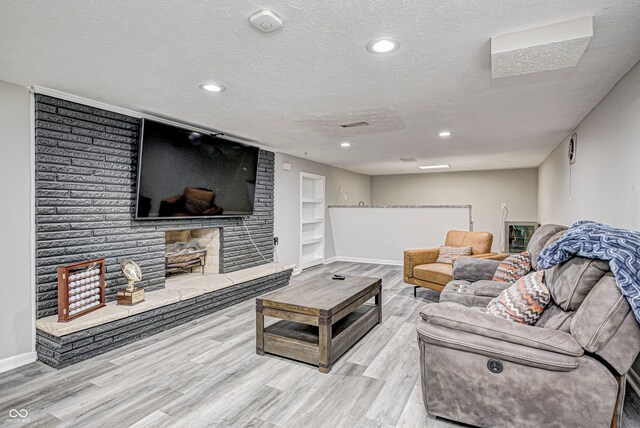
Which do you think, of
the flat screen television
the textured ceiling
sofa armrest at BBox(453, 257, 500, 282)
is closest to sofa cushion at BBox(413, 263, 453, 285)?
sofa armrest at BBox(453, 257, 500, 282)

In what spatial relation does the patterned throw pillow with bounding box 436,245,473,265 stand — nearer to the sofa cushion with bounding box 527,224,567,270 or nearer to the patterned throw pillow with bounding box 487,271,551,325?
the sofa cushion with bounding box 527,224,567,270

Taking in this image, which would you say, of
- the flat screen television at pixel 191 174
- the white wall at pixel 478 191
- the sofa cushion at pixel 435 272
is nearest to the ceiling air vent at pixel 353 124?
the flat screen television at pixel 191 174

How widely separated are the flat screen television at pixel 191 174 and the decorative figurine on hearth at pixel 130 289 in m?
0.49

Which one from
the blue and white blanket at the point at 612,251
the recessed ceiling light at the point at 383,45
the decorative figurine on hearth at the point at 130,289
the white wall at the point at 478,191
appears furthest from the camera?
the white wall at the point at 478,191

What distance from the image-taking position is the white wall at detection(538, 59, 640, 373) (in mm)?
2156

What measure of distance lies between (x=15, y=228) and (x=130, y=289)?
3.19 ft

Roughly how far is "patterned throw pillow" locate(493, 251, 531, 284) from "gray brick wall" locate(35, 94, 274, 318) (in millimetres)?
3445

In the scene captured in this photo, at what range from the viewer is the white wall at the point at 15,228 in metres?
2.45

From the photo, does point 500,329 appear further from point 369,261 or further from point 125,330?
point 369,261

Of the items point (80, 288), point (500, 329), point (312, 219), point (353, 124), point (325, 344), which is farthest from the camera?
point (312, 219)

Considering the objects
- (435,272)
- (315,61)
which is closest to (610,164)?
(435,272)

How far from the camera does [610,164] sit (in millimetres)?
2598

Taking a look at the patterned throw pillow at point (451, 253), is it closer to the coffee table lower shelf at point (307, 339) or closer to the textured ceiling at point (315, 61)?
the textured ceiling at point (315, 61)

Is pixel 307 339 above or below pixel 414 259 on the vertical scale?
below
